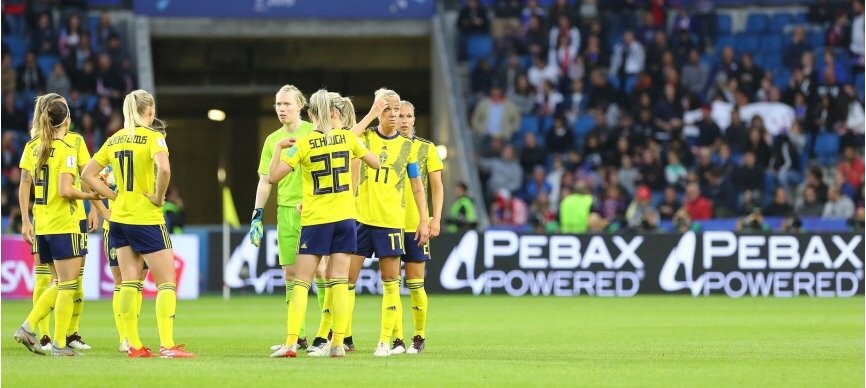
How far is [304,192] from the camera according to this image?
40.4 ft

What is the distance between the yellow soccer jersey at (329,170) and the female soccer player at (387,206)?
573 millimetres

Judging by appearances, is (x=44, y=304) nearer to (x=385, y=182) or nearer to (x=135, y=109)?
(x=135, y=109)

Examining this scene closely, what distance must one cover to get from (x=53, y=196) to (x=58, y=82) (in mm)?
17863

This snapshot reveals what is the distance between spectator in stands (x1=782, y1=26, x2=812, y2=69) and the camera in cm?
3176

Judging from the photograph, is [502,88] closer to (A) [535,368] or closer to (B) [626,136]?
(B) [626,136]

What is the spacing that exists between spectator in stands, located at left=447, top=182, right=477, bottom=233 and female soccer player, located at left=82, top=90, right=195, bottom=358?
13.5 meters

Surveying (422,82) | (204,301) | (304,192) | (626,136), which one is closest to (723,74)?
(626,136)

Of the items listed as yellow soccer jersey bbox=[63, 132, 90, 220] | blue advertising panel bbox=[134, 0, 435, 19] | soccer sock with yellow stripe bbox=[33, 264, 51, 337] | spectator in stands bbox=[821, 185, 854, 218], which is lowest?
soccer sock with yellow stripe bbox=[33, 264, 51, 337]

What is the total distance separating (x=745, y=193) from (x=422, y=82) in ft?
38.7

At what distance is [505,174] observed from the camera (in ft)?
97.2

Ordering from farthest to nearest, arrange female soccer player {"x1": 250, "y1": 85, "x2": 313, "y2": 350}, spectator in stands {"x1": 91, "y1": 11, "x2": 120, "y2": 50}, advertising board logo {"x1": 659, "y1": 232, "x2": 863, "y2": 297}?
spectator in stands {"x1": 91, "y1": 11, "x2": 120, "y2": 50}, advertising board logo {"x1": 659, "y1": 232, "x2": 863, "y2": 297}, female soccer player {"x1": 250, "y1": 85, "x2": 313, "y2": 350}

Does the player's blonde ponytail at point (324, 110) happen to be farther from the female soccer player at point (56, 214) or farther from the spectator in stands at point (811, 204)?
the spectator in stands at point (811, 204)

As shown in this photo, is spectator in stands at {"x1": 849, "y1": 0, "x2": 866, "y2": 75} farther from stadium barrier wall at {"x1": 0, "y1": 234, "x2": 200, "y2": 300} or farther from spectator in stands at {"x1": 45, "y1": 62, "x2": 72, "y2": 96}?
spectator in stands at {"x1": 45, "y1": 62, "x2": 72, "y2": 96}

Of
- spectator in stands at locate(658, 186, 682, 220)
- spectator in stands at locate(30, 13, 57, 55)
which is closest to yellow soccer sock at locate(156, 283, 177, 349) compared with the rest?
spectator in stands at locate(658, 186, 682, 220)
